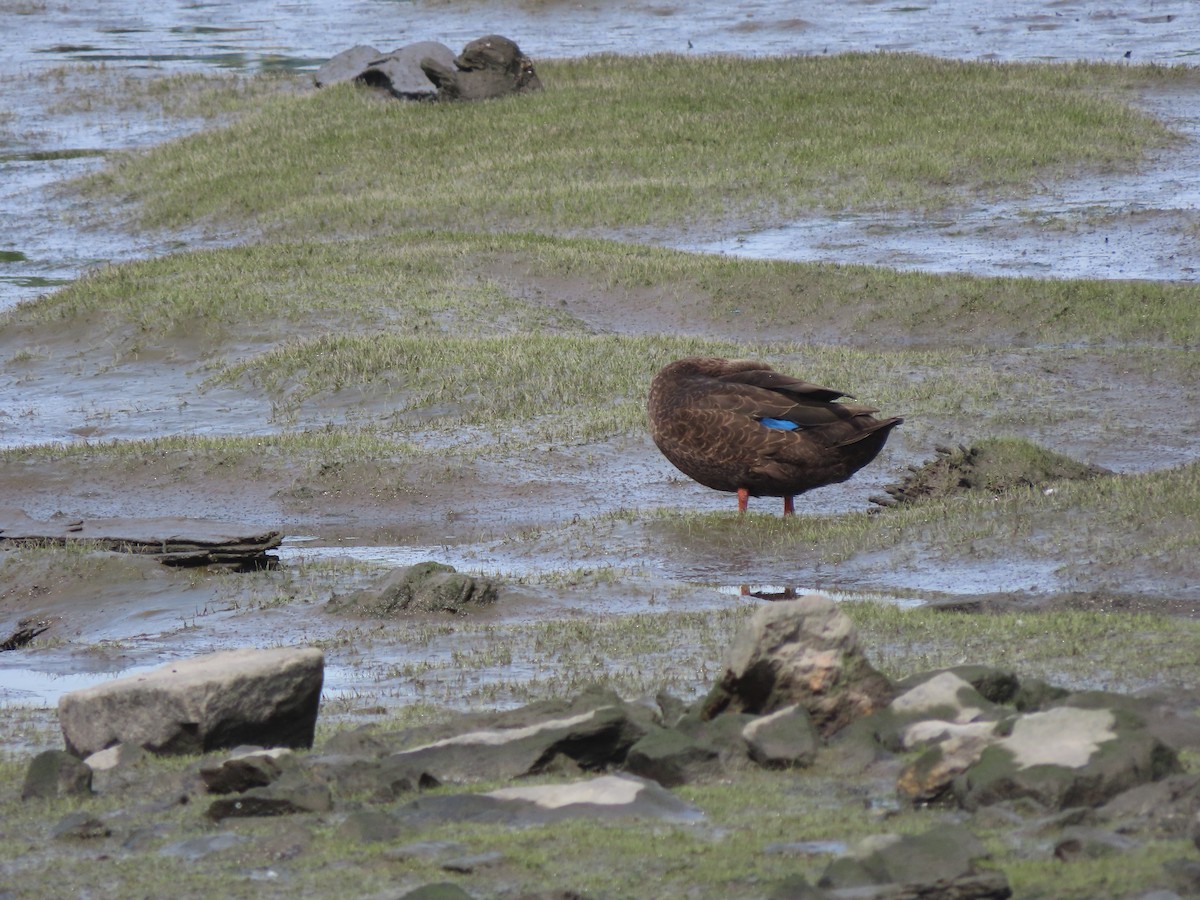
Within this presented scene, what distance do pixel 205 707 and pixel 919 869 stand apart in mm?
2918

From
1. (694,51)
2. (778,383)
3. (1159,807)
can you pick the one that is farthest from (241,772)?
(694,51)

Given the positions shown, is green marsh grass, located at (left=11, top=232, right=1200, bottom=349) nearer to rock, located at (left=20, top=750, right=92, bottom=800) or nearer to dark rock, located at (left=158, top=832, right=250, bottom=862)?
rock, located at (left=20, top=750, right=92, bottom=800)

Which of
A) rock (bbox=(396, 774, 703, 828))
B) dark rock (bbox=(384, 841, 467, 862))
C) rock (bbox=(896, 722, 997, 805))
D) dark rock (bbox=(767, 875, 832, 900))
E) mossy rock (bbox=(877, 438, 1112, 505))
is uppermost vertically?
dark rock (bbox=(767, 875, 832, 900))

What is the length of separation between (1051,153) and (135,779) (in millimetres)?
20558

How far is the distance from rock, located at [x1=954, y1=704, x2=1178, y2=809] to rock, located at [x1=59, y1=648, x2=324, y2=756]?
2526mm

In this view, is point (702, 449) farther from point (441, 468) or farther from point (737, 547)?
point (441, 468)

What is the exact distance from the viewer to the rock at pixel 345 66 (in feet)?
A: 108

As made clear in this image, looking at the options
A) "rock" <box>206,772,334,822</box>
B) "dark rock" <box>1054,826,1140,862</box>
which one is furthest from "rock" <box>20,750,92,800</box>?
"dark rock" <box>1054,826,1140,862</box>

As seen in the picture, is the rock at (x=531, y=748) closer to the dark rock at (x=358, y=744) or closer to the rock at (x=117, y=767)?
the dark rock at (x=358, y=744)

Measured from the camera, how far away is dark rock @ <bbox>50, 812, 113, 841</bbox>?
5.50 meters

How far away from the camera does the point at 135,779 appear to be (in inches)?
241

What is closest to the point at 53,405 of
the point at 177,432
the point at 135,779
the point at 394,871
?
the point at 177,432

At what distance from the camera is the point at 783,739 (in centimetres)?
587

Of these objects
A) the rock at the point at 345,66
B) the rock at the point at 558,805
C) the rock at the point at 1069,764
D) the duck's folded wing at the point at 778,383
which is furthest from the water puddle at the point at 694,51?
the rock at the point at 558,805
